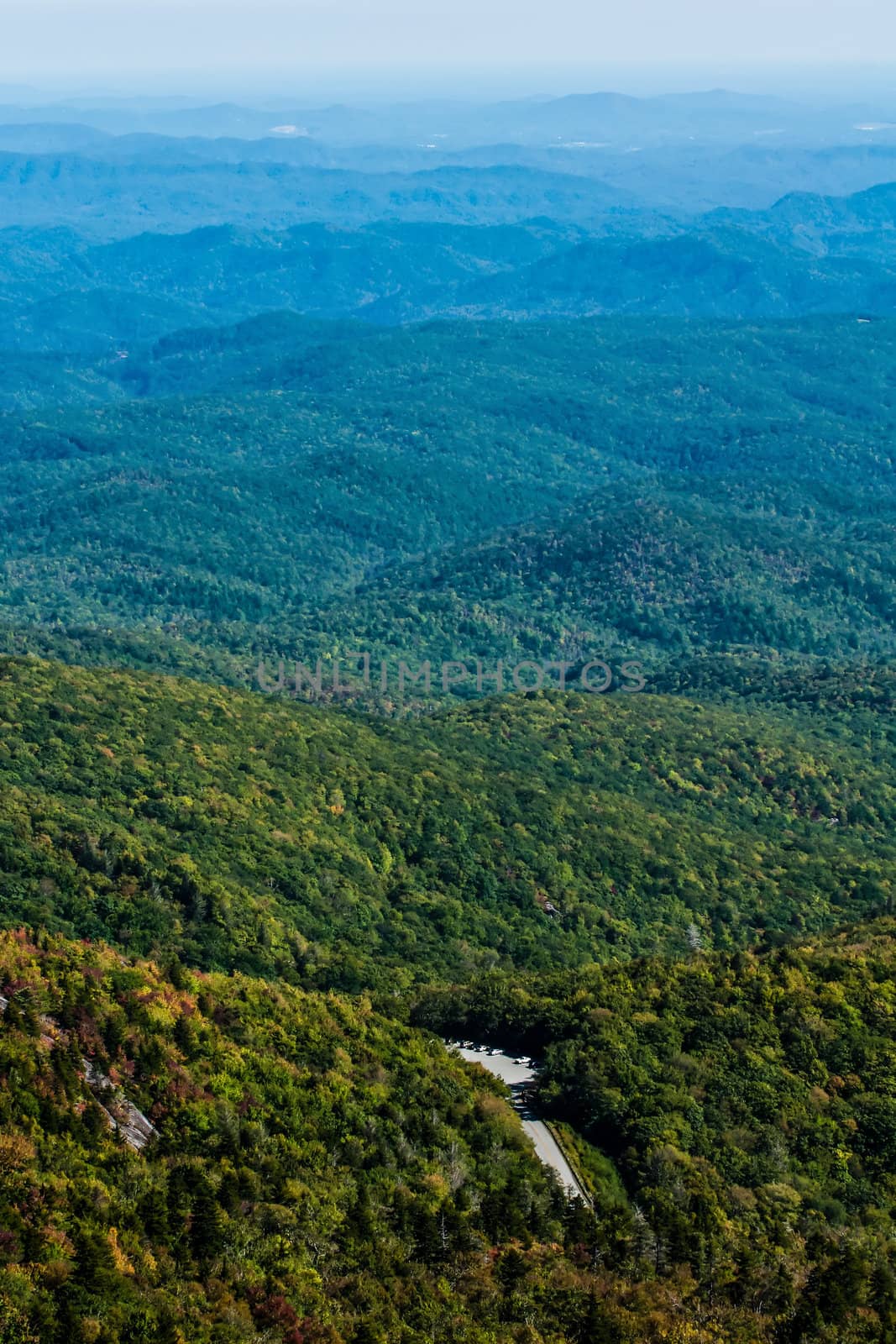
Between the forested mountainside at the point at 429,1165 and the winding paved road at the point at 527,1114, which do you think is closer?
the forested mountainside at the point at 429,1165

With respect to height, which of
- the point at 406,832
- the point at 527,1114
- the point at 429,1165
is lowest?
the point at 406,832

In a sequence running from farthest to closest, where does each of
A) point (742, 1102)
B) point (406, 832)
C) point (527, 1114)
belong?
point (406, 832) < point (742, 1102) < point (527, 1114)

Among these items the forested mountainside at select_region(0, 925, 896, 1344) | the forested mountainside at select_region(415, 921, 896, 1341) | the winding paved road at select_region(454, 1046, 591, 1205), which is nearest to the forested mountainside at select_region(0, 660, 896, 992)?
the winding paved road at select_region(454, 1046, 591, 1205)

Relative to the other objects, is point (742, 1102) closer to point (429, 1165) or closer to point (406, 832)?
point (429, 1165)

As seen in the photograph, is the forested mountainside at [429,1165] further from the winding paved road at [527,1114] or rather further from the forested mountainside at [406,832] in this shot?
the forested mountainside at [406,832]

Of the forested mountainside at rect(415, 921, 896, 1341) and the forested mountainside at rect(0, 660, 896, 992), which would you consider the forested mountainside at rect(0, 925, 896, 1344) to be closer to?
the forested mountainside at rect(415, 921, 896, 1341)

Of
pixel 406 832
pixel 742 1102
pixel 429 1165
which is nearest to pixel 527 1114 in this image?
pixel 429 1165

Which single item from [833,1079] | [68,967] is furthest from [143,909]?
[833,1079]

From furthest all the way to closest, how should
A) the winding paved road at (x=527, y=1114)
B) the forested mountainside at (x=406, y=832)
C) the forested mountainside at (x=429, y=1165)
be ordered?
the forested mountainside at (x=406, y=832) < the winding paved road at (x=527, y=1114) < the forested mountainside at (x=429, y=1165)

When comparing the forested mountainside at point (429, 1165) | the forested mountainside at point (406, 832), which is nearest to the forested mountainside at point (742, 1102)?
the forested mountainside at point (429, 1165)
